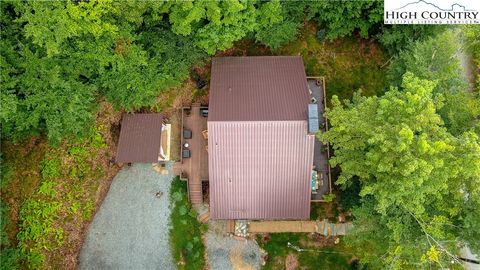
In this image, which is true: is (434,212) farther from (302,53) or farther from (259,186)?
(302,53)

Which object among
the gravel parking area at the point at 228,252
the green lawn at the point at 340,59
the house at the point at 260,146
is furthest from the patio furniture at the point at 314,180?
the green lawn at the point at 340,59

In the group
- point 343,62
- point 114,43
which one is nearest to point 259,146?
point 114,43

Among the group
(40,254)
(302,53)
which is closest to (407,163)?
(302,53)

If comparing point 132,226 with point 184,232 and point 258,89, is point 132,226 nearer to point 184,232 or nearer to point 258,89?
point 184,232

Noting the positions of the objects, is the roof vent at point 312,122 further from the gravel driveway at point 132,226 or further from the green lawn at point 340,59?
the gravel driveway at point 132,226

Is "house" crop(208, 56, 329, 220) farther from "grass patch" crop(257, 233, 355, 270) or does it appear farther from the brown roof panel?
"grass patch" crop(257, 233, 355, 270)

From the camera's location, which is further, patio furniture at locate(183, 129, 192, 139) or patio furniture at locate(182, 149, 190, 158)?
patio furniture at locate(183, 129, 192, 139)
